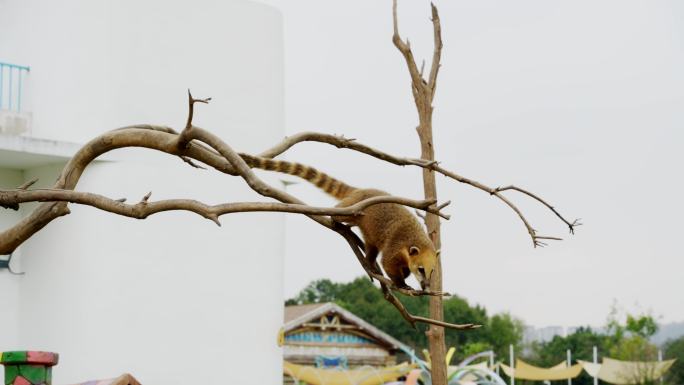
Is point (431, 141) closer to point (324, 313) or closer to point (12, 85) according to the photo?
point (12, 85)

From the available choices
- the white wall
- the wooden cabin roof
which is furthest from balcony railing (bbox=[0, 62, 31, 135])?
the wooden cabin roof

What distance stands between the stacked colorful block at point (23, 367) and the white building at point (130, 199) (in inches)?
142

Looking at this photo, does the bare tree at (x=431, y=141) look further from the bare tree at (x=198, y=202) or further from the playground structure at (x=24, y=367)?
the playground structure at (x=24, y=367)

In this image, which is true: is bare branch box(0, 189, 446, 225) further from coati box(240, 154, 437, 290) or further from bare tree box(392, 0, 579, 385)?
bare tree box(392, 0, 579, 385)

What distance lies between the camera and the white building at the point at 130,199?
6691mm

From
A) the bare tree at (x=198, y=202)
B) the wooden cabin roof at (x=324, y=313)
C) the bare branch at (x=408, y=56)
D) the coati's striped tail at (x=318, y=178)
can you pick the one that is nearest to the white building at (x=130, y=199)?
the bare branch at (x=408, y=56)

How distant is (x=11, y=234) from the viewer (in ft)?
8.61

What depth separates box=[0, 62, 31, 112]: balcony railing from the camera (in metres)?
6.66

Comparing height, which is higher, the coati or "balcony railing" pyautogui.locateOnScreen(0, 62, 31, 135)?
"balcony railing" pyautogui.locateOnScreen(0, 62, 31, 135)

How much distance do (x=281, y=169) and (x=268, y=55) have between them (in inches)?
175

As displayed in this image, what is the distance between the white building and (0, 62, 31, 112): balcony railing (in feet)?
0.05

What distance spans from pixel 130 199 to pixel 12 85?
118 cm

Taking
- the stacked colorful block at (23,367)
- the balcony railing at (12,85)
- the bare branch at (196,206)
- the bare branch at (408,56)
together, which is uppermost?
the balcony railing at (12,85)

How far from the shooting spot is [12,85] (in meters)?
6.71
